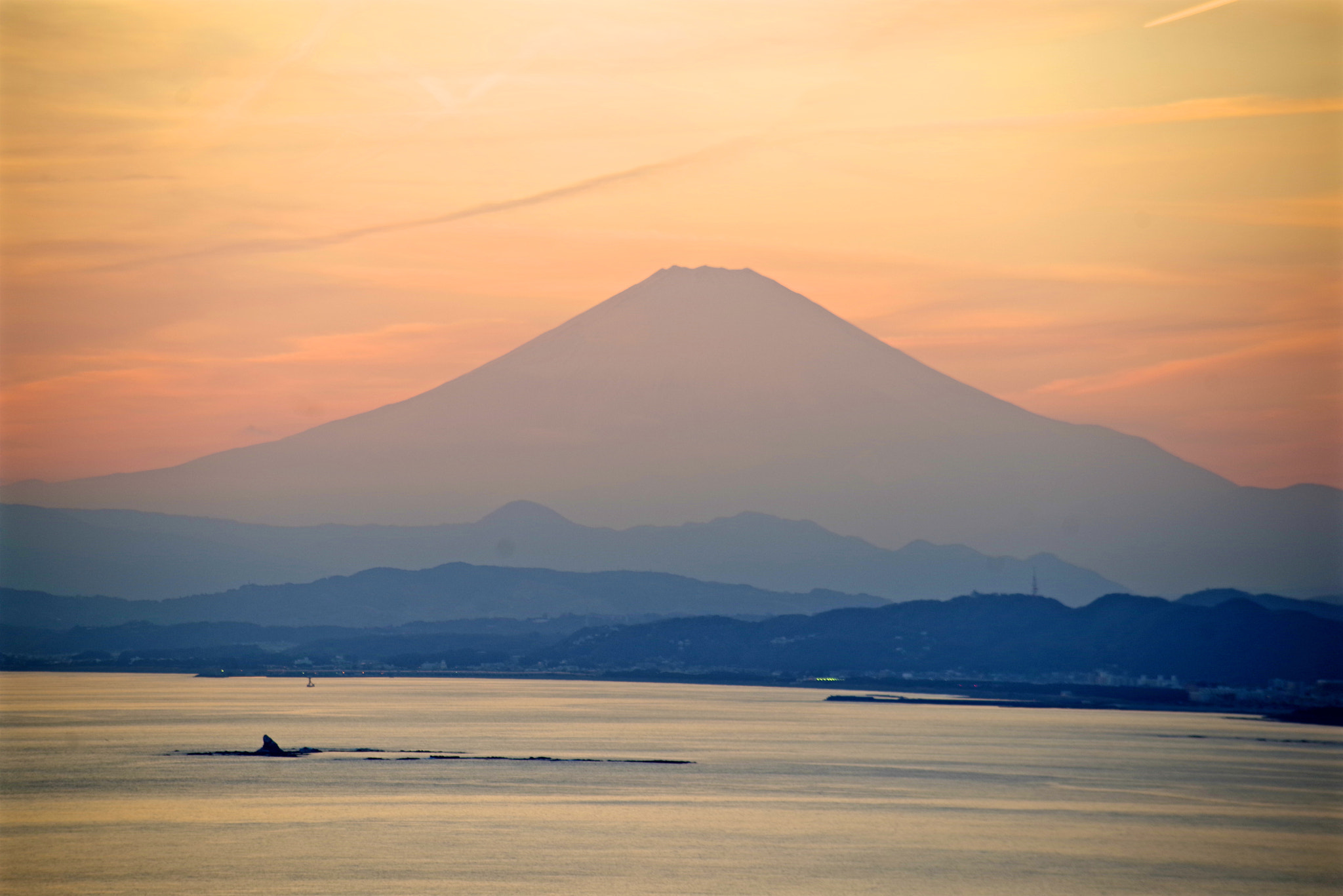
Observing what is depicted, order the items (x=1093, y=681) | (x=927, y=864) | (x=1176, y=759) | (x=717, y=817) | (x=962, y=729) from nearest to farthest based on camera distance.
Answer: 1. (x=927, y=864)
2. (x=717, y=817)
3. (x=1176, y=759)
4. (x=962, y=729)
5. (x=1093, y=681)

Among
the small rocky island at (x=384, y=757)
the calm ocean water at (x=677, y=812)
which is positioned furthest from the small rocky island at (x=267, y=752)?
the calm ocean water at (x=677, y=812)

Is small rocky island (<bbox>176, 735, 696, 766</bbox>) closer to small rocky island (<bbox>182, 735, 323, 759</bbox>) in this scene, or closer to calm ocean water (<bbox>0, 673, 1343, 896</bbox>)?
small rocky island (<bbox>182, 735, 323, 759</bbox>)

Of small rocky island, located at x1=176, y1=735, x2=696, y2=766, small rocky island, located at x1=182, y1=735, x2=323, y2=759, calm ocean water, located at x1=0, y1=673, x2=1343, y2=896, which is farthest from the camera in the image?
small rocky island, located at x1=182, y1=735, x2=323, y2=759

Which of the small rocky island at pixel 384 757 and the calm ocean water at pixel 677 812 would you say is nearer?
the calm ocean water at pixel 677 812

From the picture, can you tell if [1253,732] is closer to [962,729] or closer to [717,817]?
[962,729]

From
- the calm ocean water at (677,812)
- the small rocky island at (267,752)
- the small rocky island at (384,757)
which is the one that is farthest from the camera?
the small rocky island at (267,752)

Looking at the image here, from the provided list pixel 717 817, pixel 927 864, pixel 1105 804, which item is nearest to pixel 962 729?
pixel 1105 804

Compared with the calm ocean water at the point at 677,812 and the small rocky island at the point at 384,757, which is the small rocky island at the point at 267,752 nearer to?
the small rocky island at the point at 384,757

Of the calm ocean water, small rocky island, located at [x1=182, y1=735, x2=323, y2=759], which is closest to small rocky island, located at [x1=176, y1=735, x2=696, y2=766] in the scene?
small rocky island, located at [x1=182, y1=735, x2=323, y2=759]
